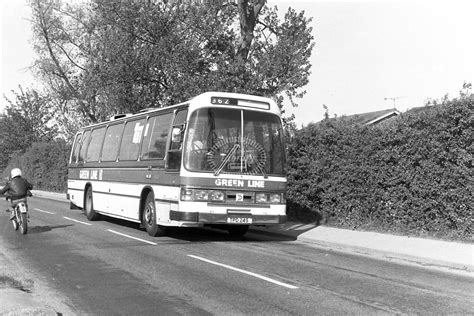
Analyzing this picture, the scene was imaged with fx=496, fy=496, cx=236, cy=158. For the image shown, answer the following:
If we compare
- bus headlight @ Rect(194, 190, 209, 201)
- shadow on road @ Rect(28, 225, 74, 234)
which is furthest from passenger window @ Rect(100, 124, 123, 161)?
bus headlight @ Rect(194, 190, 209, 201)

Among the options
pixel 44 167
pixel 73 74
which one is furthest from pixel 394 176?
pixel 44 167

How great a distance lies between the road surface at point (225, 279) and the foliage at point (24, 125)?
2027 inches

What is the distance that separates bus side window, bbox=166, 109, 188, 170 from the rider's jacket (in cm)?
400

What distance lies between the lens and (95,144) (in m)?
17.6

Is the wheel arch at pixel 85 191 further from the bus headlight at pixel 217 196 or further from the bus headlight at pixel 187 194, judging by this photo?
the bus headlight at pixel 217 196

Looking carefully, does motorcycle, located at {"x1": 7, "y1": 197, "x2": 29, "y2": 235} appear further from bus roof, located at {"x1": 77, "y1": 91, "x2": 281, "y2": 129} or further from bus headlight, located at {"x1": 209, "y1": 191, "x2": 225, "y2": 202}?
bus headlight, located at {"x1": 209, "y1": 191, "x2": 225, "y2": 202}

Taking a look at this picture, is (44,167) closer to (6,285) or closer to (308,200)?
(308,200)

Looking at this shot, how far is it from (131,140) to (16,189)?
3.39 m

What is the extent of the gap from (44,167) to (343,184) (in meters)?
34.1

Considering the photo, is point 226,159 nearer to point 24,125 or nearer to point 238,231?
point 238,231

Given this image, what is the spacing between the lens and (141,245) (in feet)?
36.0

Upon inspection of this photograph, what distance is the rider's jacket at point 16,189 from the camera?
41.7 ft

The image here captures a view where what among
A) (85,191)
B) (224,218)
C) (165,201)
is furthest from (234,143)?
(85,191)

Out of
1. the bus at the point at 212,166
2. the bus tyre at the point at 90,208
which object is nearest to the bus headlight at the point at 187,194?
the bus at the point at 212,166
